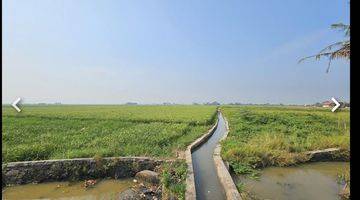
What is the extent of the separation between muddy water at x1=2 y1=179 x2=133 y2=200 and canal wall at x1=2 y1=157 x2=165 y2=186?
A: 11.5 inches

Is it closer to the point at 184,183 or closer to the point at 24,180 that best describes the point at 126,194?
the point at 184,183

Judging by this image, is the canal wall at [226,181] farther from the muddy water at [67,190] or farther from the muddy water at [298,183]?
the muddy water at [67,190]

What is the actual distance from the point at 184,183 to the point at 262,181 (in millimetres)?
2710

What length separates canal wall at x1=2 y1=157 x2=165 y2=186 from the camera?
9031 mm

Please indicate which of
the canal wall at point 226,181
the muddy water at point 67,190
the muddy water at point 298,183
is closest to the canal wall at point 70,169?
the muddy water at point 67,190

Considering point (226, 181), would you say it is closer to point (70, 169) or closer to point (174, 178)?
point (174, 178)

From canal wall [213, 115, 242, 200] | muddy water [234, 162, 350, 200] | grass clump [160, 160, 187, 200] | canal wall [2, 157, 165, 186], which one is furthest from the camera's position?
canal wall [2, 157, 165, 186]

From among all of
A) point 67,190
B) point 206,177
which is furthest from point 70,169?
point 206,177

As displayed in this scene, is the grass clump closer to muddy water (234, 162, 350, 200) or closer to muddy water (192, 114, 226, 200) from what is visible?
muddy water (192, 114, 226, 200)

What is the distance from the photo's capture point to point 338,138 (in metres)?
12.7

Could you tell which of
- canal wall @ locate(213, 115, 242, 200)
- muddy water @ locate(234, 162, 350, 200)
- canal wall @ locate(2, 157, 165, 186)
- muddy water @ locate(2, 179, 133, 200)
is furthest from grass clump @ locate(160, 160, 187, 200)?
muddy water @ locate(234, 162, 350, 200)

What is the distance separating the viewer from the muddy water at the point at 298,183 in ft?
24.4

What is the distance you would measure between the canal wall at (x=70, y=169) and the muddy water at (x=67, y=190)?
293 mm
